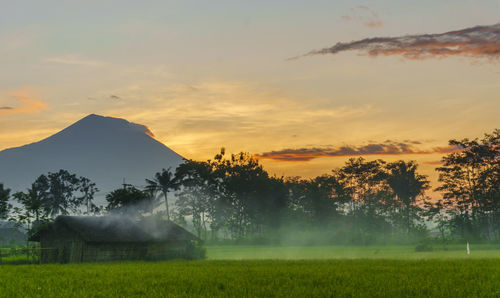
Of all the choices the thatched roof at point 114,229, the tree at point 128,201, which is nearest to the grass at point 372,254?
the thatched roof at point 114,229

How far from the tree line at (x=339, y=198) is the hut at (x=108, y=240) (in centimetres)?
3632

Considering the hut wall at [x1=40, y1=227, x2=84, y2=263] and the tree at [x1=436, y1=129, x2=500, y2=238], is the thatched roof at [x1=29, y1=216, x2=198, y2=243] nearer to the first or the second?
the hut wall at [x1=40, y1=227, x2=84, y2=263]

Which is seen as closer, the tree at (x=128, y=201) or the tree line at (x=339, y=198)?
the tree at (x=128, y=201)

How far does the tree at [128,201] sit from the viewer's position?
221 feet

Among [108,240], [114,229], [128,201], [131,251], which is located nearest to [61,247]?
[108,240]

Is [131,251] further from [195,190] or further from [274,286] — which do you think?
[195,190]

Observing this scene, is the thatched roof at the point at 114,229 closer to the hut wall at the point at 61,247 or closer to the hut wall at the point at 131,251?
the hut wall at the point at 61,247

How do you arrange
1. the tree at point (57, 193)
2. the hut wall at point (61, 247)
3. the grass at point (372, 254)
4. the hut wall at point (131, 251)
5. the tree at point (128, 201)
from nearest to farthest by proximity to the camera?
the hut wall at point (61, 247)
the hut wall at point (131, 251)
the grass at point (372, 254)
the tree at point (128, 201)
the tree at point (57, 193)

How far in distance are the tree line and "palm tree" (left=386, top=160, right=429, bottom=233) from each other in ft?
0.71

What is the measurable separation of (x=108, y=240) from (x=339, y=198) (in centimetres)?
7192

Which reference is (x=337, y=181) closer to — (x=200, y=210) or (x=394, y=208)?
(x=394, y=208)

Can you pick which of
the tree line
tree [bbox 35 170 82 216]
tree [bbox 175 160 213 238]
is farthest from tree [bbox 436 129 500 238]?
tree [bbox 35 170 82 216]

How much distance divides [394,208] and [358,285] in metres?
95.4

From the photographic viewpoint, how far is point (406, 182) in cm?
10694
